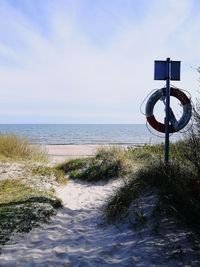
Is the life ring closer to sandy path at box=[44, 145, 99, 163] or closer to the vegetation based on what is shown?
the vegetation

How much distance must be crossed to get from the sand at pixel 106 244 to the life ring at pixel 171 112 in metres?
1.91

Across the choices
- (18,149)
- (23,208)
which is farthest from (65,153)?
(23,208)

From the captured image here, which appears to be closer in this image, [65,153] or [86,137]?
[65,153]

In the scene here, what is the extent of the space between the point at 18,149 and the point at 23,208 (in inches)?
309

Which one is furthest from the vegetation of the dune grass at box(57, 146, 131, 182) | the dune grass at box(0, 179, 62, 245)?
the dune grass at box(0, 179, 62, 245)

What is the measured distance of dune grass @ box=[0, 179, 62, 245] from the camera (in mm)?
5375

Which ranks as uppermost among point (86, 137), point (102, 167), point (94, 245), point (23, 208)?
point (102, 167)

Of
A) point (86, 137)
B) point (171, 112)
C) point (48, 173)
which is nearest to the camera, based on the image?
point (171, 112)

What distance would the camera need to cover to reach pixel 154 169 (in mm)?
6480

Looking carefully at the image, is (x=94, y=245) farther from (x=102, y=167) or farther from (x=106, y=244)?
(x=102, y=167)

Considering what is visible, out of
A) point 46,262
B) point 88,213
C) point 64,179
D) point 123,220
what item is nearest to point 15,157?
point 64,179

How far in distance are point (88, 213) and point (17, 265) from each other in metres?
2.53

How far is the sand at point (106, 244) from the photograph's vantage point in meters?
4.27

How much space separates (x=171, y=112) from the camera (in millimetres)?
7672
